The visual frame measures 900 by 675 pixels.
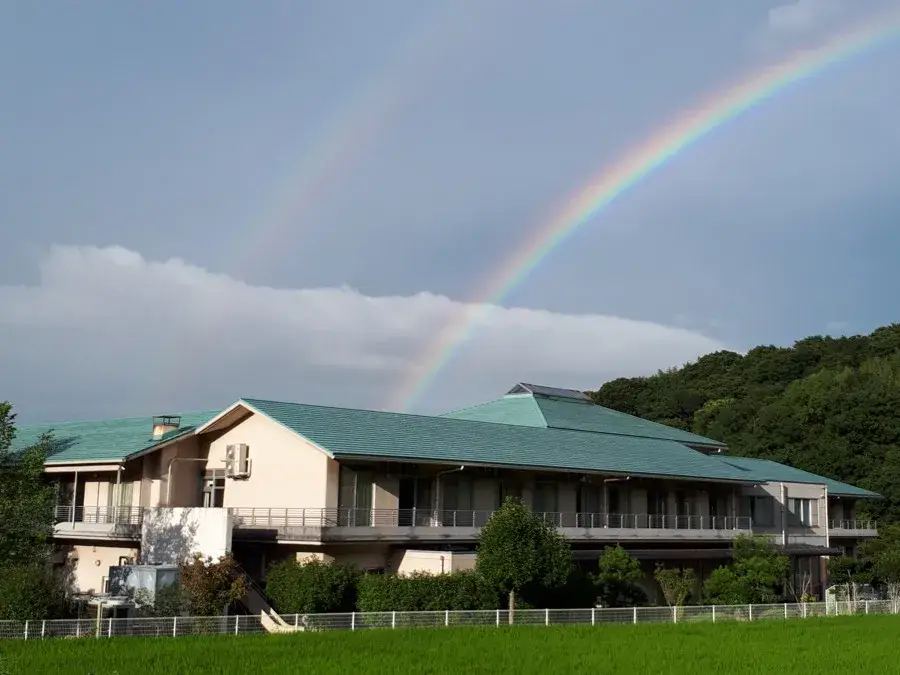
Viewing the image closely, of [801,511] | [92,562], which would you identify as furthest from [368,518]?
[801,511]

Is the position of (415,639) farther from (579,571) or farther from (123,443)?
(123,443)

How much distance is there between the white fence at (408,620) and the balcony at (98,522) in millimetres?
8143

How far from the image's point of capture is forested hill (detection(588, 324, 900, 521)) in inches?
2867

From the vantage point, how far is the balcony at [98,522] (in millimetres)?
33281

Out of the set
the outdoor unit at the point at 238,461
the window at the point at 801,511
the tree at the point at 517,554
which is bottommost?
the tree at the point at 517,554

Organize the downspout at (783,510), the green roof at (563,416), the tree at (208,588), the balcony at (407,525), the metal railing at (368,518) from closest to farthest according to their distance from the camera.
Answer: the tree at (208,588) < the balcony at (407,525) < the metal railing at (368,518) < the green roof at (563,416) < the downspout at (783,510)

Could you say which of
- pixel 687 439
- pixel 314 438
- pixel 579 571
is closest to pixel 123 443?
pixel 314 438

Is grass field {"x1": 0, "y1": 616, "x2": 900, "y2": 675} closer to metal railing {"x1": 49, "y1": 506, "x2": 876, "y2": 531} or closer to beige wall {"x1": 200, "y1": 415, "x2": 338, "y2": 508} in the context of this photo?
metal railing {"x1": 49, "y1": 506, "x2": 876, "y2": 531}

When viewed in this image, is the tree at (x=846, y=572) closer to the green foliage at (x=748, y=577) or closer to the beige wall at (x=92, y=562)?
the green foliage at (x=748, y=577)

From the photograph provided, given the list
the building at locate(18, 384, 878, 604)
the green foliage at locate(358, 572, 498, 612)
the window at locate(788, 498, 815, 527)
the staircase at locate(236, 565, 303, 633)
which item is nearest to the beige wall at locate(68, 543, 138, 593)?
the building at locate(18, 384, 878, 604)

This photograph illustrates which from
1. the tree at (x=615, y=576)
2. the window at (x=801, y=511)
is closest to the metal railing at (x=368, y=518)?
the tree at (x=615, y=576)

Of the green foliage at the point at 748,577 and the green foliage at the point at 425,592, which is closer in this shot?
the green foliage at the point at 425,592

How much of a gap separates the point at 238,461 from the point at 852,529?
3877 cm

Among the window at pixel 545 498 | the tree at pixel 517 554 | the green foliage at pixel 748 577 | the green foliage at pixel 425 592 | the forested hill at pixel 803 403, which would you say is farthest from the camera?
the forested hill at pixel 803 403
